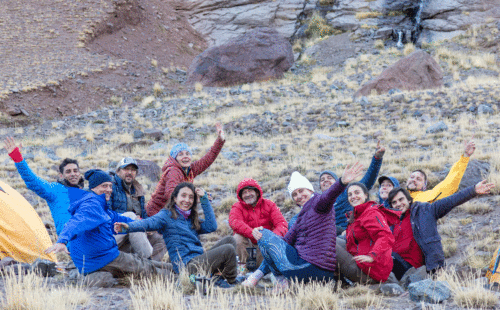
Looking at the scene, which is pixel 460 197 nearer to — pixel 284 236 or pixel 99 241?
pixel 284 236

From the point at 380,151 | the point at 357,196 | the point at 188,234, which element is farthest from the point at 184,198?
the point at 380,151

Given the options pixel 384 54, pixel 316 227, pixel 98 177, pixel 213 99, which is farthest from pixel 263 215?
pixel 384 54

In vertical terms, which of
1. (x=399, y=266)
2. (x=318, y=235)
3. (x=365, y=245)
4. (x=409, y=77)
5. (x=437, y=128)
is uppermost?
(x=409, y=77)

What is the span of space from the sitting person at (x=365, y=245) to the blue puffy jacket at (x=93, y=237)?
7.84 ft

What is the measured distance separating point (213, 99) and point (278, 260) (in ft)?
51.8

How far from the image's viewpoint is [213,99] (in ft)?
65.9

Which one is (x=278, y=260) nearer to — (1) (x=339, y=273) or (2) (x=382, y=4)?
(1) (x=339, y=273)

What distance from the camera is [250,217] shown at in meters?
6.13

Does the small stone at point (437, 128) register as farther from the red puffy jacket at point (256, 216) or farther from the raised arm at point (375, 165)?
the red puffy jacket at point (256, 216)

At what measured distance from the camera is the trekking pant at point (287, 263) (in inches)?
185

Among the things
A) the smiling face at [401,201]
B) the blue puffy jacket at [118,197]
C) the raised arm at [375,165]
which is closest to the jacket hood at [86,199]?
the blue puffy jacket at [118,197]

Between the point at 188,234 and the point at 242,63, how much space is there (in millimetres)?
20116

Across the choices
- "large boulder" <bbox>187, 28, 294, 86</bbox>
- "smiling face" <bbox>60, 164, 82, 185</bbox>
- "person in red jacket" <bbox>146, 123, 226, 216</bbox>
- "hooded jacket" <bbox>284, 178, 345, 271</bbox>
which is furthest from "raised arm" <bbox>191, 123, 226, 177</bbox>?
"large boulder" <bbox>187, 28, 294, 86</bbox>

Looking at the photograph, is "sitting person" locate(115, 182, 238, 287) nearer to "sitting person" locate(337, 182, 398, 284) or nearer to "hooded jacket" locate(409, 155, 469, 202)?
"sitting person" locate(337, 182, 398, 284)
